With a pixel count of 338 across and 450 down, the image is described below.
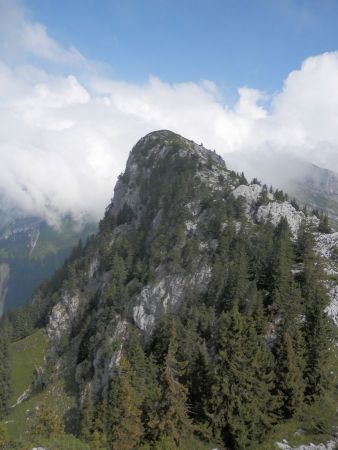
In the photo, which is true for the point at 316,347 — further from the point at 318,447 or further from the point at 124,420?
the point at 124,420

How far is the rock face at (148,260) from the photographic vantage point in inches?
3716

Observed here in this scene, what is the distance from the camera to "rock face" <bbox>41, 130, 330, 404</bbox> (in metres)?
94.4

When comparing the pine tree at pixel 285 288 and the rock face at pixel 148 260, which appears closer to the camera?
the pine tree at pixel 285 288

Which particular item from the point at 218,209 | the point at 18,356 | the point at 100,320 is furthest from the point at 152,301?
the point at 18,356

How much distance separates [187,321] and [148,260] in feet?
122

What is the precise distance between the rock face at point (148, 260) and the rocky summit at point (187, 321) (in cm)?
42

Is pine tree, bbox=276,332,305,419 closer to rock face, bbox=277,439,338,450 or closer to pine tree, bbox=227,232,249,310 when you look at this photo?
rock face, bbox=277,439,338,450

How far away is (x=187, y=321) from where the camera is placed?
74.9 metres

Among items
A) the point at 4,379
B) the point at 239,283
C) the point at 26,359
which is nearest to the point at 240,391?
the point at 239,283

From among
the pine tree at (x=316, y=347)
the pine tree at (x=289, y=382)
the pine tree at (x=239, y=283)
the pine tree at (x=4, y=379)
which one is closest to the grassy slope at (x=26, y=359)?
the pine tree at (x=4, y=379)

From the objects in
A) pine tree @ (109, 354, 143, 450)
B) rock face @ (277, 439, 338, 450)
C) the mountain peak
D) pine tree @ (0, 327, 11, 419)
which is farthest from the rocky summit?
pine tree @ (0, 327, 11, 419)

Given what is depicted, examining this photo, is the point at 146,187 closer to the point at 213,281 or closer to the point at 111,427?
the point at 213,281

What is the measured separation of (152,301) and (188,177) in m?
48.8

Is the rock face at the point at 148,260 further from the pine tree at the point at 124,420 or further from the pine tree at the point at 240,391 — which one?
the pine tree at the point at 240,391
